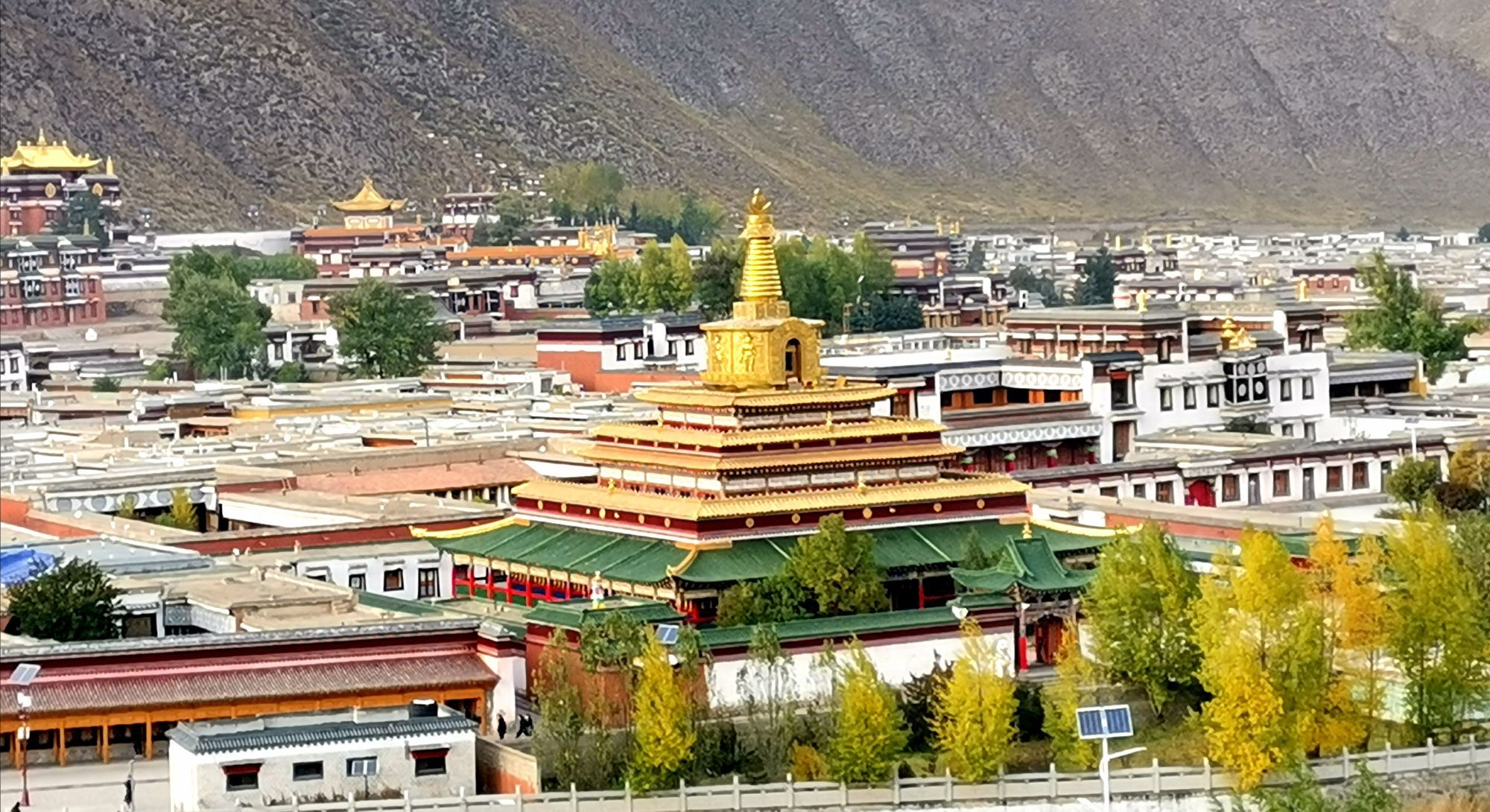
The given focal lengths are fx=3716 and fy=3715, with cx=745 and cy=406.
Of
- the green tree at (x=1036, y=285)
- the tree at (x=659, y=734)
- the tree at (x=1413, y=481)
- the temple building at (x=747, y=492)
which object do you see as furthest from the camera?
the green tree at (x=1036, y=285)

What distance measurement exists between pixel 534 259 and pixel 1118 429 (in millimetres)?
70610

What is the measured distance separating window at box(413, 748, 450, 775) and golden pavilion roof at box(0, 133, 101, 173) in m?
107

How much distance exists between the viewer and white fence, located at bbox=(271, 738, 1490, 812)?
127 ft

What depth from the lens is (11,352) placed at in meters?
102

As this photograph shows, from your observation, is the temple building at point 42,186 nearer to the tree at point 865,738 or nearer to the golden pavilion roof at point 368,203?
the golden pavilion roof at point 368,203

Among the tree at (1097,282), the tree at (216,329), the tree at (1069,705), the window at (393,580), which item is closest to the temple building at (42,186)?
the tree at (216,329)

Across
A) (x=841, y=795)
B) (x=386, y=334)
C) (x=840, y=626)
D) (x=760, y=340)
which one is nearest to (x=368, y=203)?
(x=386, y=334)

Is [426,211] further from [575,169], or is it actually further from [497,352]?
[497,352]

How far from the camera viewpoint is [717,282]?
109875 mm

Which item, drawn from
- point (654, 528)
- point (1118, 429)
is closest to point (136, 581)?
point (654, 528)

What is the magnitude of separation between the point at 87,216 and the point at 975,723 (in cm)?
10441

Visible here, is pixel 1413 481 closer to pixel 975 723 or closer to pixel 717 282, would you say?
pixel 975 723

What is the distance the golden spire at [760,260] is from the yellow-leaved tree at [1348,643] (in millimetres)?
8887

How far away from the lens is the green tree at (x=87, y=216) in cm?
13850
